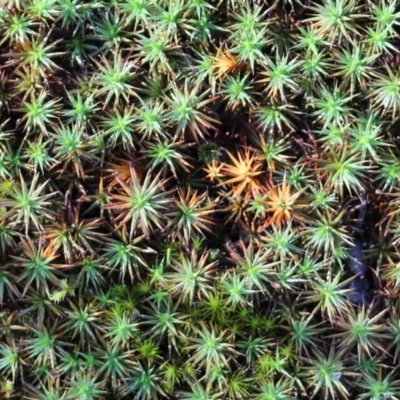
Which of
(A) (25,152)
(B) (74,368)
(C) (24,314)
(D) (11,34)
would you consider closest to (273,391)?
(B) (74,368)

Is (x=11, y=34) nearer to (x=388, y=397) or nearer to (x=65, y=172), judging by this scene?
(x=65, y=172)

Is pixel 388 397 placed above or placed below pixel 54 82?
below

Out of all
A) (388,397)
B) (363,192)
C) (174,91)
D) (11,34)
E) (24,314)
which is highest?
(11,34)

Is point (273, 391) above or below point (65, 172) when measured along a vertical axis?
below

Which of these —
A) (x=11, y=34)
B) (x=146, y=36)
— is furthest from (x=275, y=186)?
(x=11, y=34)

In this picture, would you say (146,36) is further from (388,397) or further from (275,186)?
(388,397)

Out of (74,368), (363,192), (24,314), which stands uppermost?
(363,192)
